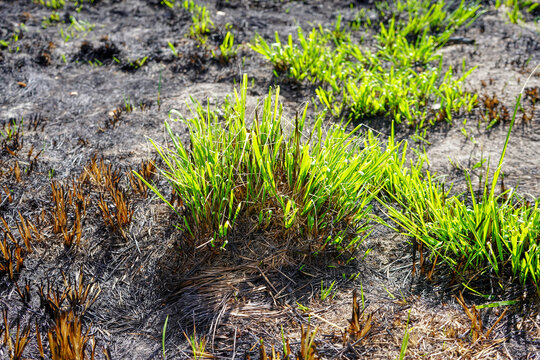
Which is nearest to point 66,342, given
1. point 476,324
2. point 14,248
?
point 14,248

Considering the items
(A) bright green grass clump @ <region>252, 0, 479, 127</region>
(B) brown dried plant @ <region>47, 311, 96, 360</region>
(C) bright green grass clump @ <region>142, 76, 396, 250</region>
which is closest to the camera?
(B) brown dried plant @ <region>47, 311, 96, 360</region>

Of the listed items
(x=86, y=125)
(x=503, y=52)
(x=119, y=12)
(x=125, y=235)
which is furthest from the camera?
(x=119, y=12)

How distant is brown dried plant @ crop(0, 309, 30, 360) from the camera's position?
1.60m

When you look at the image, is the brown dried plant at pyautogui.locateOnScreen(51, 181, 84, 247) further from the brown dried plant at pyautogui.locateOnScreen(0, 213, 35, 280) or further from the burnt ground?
the brown dried plant at pyautogui.locateOnScreen(0, 213, 35, 280)

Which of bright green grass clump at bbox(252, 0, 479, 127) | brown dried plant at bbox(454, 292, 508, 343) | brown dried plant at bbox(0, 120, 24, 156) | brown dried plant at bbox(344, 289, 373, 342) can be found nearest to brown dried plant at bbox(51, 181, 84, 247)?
brown dried plant at bbox(0, 120, 24, 156)

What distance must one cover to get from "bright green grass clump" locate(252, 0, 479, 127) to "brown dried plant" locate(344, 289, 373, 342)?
5.66 ft

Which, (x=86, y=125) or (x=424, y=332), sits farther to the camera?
(x=86, y=125)

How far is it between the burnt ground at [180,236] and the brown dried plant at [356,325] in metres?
0.04

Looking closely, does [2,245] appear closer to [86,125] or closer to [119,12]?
[86,125]

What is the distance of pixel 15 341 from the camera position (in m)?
1.69

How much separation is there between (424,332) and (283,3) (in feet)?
14.2

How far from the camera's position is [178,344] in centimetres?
175

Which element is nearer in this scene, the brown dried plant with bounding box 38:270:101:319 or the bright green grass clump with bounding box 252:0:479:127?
the brown dried plant with bounding box 38:270:101:319

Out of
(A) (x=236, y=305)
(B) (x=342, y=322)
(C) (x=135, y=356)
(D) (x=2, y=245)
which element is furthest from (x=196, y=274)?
(D) (x=2, y=245)
